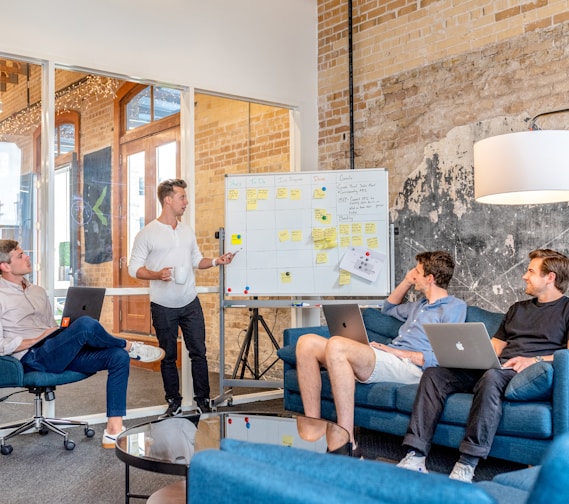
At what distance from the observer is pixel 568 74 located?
4.29 m

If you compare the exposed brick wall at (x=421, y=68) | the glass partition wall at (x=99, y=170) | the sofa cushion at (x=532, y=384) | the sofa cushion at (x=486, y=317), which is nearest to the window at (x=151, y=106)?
the glass partition wall at (x=99, y=170)

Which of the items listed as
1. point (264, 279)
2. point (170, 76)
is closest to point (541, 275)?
point (264, 279)

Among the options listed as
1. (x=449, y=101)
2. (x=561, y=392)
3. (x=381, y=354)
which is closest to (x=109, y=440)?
(x=381, y=354)

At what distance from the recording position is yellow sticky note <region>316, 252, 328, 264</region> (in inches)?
209

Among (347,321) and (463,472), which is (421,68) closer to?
(347,321)

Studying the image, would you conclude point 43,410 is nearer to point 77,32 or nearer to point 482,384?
point 77,32

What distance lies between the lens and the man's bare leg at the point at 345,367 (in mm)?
3850

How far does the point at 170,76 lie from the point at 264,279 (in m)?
1.79

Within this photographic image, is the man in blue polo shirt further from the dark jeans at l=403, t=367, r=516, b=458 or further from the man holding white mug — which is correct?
the man holding white mug

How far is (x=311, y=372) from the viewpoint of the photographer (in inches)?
163

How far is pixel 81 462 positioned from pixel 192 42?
337 cm

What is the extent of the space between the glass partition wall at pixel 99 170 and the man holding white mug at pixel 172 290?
0.27 m

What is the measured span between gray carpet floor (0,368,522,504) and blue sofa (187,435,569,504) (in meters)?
2.12

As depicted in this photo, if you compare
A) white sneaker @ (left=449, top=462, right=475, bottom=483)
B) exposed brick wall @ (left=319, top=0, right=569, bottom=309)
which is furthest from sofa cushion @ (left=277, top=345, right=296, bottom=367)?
white sneaker @ (left=449, top=462, right=475, bottom=483)
